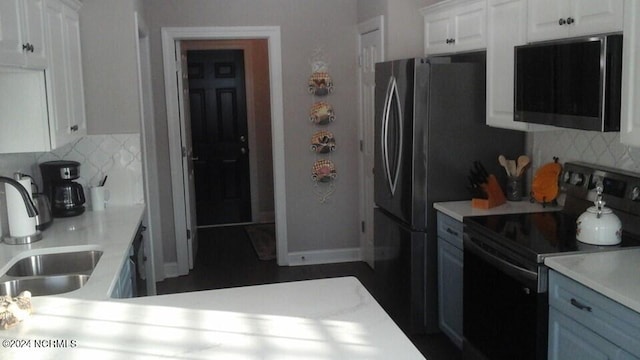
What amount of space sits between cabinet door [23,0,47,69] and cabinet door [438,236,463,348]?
7.88ft

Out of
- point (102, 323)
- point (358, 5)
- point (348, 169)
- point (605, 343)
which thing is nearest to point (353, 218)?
point (348, 169)

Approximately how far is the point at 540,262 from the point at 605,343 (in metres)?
0.47

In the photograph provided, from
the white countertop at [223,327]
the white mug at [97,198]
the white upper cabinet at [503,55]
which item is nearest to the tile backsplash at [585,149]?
the white upper cabinet at [503,55]

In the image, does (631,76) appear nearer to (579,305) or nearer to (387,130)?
(579,305)

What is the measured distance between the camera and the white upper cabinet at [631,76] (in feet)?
7.77

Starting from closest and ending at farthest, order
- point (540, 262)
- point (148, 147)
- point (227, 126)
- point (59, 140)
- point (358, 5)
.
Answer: point (540, 262), point (59, 140), point (148, 147), point (358, 5), point (227, 126)

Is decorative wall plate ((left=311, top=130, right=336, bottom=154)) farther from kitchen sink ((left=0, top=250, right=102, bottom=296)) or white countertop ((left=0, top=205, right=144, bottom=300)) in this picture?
kitchen sink ((left=0, top=250, right=102, bottom=296))

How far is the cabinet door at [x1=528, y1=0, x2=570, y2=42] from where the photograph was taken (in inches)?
115

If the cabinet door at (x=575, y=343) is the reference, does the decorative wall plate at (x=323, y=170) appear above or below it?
above

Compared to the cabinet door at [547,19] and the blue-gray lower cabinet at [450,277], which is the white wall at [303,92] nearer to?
the blue-gray lower cabinet at [450,277]

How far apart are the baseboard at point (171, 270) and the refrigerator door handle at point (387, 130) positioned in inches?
87.9

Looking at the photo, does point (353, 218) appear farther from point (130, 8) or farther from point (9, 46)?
point (9, 46)

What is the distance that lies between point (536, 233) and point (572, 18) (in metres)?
1.01

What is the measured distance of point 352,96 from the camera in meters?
5.56
